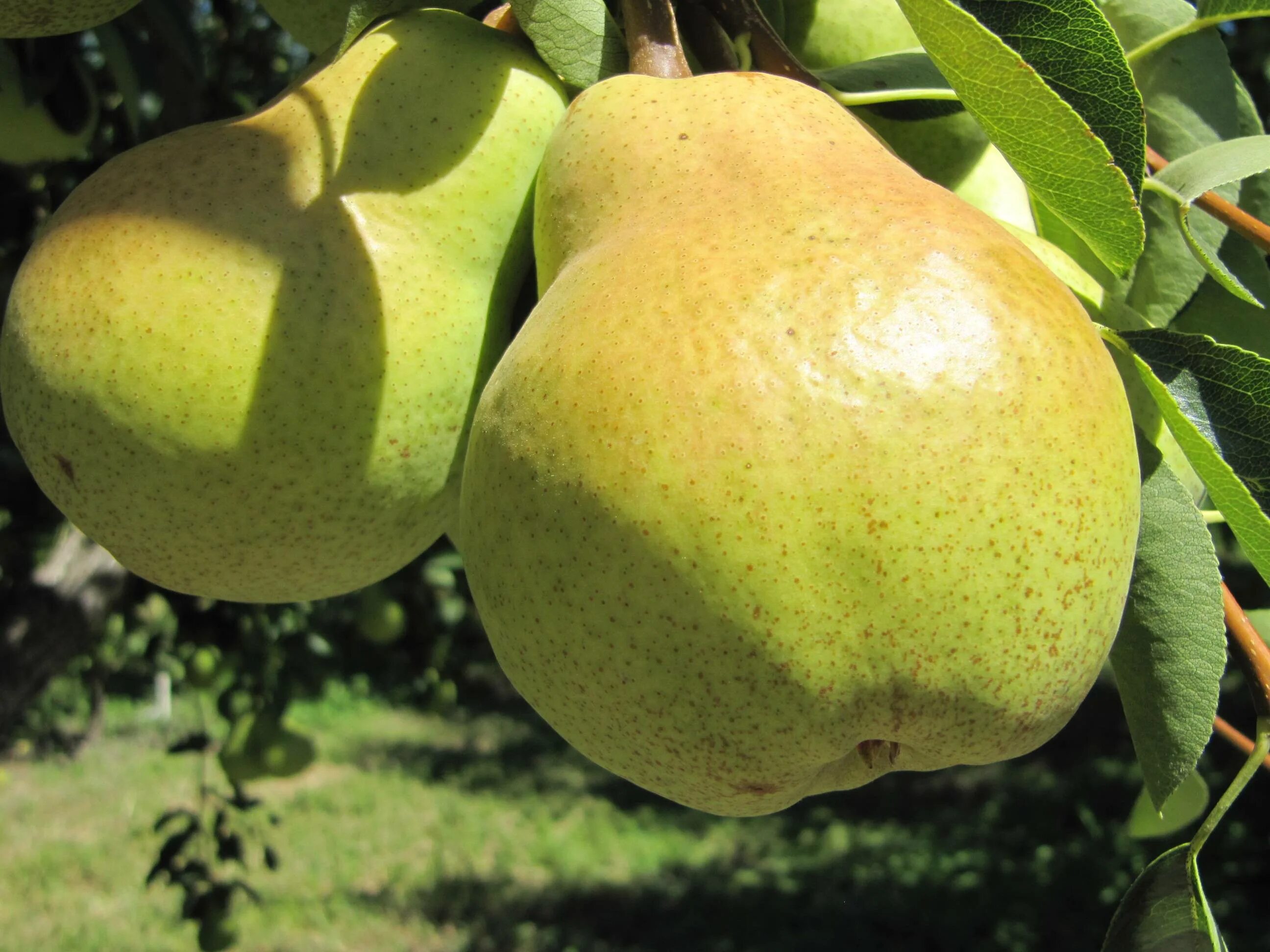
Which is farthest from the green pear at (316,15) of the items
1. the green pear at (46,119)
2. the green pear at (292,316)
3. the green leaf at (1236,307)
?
the green leaf at (1236,307)

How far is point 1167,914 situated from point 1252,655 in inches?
9.5

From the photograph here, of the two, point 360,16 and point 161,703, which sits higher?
point 360,16

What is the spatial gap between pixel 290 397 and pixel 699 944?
5.92 meters

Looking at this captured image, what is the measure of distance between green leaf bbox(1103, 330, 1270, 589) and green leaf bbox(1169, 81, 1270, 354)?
0.22m

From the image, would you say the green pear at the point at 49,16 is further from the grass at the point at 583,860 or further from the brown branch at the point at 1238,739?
the grass at the point at 583,860

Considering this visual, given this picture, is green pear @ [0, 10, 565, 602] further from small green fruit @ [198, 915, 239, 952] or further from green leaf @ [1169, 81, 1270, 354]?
small green fruit @ [198, 915, 239, 952]

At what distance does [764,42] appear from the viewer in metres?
1.02

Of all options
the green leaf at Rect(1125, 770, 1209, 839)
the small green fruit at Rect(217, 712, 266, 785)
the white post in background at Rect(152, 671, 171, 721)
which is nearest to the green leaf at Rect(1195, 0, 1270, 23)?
the green leaf at Rect(1125, 770, 1209, 839)

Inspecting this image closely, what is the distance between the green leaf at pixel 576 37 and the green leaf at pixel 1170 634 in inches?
21.8

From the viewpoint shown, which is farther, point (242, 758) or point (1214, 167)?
point (242, 758)

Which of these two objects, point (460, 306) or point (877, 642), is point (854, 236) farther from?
point (460, 306)

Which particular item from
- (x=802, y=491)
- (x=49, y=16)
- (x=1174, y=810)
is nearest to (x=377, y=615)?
(x=1174, y=810)

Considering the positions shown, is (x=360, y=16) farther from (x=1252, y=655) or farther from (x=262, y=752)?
(x=262, y=752)

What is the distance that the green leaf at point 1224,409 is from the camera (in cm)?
86
